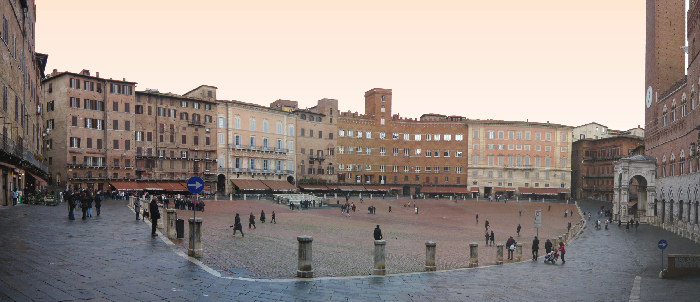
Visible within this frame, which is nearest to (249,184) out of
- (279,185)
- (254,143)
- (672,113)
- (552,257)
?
(279,185)

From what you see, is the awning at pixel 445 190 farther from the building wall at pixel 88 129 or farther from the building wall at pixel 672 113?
the building wall at pixel 88 129

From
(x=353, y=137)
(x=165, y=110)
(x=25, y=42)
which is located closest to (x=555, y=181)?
(x=353, y=137)

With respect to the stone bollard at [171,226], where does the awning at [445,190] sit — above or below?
Result: below

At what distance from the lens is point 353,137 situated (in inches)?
3162

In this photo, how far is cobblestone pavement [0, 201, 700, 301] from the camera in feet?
30.4

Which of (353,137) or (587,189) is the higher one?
(353,137)

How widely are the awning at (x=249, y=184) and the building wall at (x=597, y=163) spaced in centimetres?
5343

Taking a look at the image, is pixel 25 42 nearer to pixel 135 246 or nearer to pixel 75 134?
pixel 75 134

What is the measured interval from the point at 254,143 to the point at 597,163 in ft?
187

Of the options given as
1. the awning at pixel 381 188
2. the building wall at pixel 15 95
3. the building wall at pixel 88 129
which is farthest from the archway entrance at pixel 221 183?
the building wall at pixel 15 95

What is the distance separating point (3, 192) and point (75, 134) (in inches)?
1084

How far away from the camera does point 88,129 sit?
5456 cm

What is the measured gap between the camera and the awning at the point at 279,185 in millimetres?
69312

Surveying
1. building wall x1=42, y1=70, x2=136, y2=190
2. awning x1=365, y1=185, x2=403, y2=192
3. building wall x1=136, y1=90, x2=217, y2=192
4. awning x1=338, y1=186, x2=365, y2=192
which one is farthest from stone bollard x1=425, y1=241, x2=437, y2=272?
awning x1=365, y1=185, x2=403, y2=192
